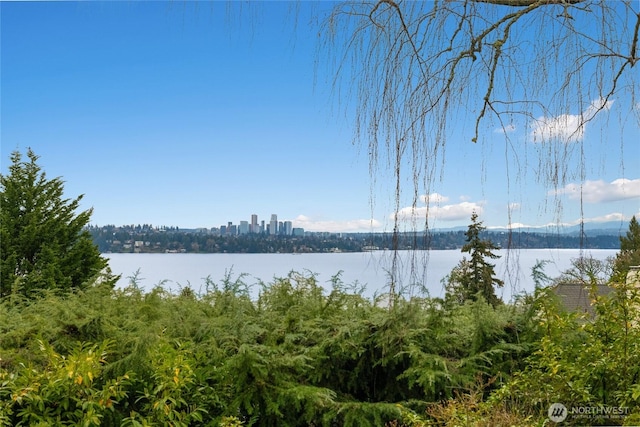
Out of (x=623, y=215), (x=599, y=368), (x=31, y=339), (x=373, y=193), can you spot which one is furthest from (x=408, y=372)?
(x=31, y=339)

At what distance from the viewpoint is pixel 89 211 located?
1648 cm

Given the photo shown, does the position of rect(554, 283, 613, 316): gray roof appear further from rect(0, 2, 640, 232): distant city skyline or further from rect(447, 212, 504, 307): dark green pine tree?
rect(0, 2, 640, 232): distant city skyline

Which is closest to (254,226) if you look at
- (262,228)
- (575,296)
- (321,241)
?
(262,228)

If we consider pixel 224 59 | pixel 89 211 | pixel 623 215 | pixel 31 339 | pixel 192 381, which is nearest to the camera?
pixel 623 215

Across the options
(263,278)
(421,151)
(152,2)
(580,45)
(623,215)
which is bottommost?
(263,278)

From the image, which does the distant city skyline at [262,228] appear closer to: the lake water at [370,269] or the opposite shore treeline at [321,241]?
the opposite shore treeline at [321,241]

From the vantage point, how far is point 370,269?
2.11m

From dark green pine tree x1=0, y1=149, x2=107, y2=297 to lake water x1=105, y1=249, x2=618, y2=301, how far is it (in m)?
11.8

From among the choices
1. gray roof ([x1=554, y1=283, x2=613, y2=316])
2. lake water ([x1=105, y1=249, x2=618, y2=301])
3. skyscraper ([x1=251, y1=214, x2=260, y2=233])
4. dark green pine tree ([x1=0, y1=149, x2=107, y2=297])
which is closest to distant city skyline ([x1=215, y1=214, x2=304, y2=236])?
skyscraper ([x1=251, y1=214, x2=260, y2=233])

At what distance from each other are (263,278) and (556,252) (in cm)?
176

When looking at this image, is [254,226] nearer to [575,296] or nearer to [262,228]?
→ [262,228]

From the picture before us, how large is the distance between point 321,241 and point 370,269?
2885mm

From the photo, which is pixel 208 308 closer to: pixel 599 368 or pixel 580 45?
pixel 599 368

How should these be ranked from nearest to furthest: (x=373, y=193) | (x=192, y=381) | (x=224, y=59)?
1. (x=373, y=193)
2. (x=192, y=381)
3. (x=224, y=59)
